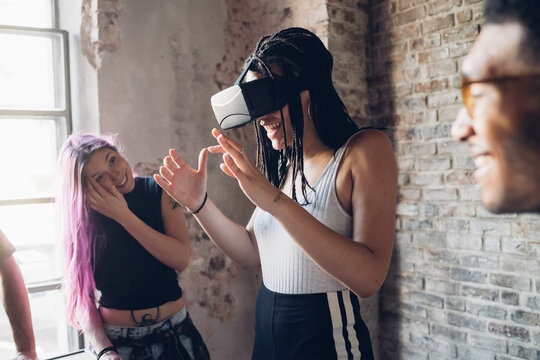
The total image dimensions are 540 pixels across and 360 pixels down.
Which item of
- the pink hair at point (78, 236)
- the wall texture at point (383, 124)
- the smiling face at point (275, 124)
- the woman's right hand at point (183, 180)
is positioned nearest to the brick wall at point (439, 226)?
the wall texture at point (383, 124)

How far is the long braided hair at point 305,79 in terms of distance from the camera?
1333 millimetres

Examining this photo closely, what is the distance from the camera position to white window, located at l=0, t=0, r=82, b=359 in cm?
232

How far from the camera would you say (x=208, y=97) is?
107 inches

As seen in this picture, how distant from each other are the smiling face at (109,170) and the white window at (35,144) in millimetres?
764

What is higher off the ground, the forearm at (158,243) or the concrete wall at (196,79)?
the concrete wall at (196,79)

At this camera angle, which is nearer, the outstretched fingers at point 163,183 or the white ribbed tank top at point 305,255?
the white ribbed tank top at point 305,255

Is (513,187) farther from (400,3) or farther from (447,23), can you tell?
(400,3)

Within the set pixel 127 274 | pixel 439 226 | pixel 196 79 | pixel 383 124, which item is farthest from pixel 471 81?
pixel 196 79

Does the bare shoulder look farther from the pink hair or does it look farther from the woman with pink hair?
the pink hair

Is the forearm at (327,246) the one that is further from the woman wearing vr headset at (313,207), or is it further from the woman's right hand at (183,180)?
the woman's right hand at (183,180)

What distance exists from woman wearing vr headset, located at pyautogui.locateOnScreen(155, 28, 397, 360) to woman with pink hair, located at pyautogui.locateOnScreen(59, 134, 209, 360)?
38cm

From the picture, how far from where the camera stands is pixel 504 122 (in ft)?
1.73

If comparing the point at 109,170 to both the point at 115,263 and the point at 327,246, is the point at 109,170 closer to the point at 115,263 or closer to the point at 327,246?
the point at 115,263

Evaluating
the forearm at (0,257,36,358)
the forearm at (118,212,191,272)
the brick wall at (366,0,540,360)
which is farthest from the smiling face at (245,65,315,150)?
the brick wall at (366,0,540,360)
